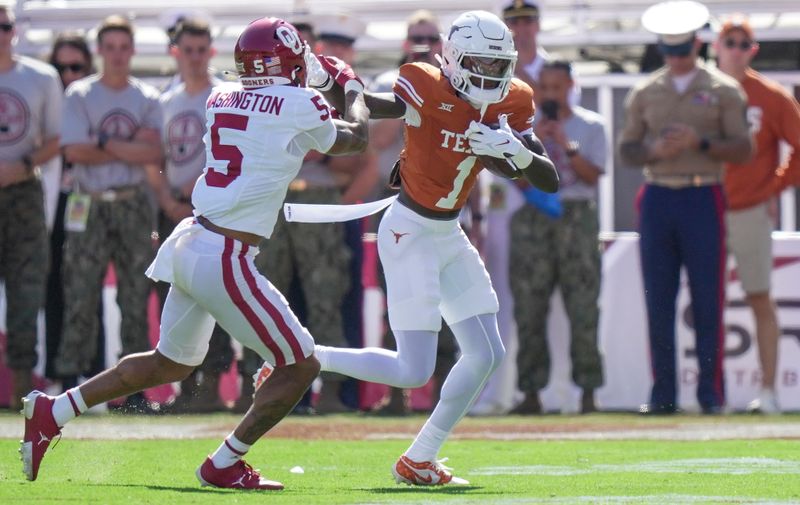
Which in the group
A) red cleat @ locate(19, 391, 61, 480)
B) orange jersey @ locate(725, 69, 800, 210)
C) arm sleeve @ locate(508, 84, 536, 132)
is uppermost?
arm sleeve @ locate(508, 84, 536, 132)

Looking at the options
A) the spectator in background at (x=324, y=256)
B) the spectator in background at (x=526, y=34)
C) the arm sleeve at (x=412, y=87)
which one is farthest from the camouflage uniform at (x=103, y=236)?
the arm sleeve at (x=412, y=87)

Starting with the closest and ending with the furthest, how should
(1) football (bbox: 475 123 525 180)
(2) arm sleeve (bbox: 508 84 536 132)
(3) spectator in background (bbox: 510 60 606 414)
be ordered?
1. (1) football (bbox: 475 123 525 180)
2. (2) arm sleeve (bbox: 508 84 536 132)
3. (3) spectator in background (bbox: 510 60 606 414)

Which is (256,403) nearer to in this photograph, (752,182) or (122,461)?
(122,461)

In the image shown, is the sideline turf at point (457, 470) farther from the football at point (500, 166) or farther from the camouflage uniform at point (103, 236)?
the camouflage uniform at point (103, 236)

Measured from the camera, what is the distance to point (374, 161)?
39.6 feet

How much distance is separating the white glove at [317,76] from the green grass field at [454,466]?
185 cm

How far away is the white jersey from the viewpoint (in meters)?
7.33

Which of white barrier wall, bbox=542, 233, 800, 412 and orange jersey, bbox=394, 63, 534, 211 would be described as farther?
white barrier wall, bbox=542, 233, 800, 412

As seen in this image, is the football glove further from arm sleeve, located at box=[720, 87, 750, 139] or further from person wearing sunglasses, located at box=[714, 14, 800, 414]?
person wearing sunglasses, located at box=[714, 14, 800, 414]

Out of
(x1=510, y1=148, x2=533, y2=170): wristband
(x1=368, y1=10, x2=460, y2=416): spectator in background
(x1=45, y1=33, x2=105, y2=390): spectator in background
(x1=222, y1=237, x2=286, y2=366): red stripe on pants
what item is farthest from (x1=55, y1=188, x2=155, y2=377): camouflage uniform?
(x1=510, y1=148, x2=533, y2=170): wristband

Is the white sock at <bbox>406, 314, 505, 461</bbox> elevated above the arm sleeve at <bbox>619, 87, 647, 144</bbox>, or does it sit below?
below

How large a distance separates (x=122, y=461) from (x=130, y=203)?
3.53 meters

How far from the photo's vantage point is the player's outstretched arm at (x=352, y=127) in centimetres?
745

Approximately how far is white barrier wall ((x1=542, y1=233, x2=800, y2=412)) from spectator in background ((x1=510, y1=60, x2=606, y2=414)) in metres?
0.36
